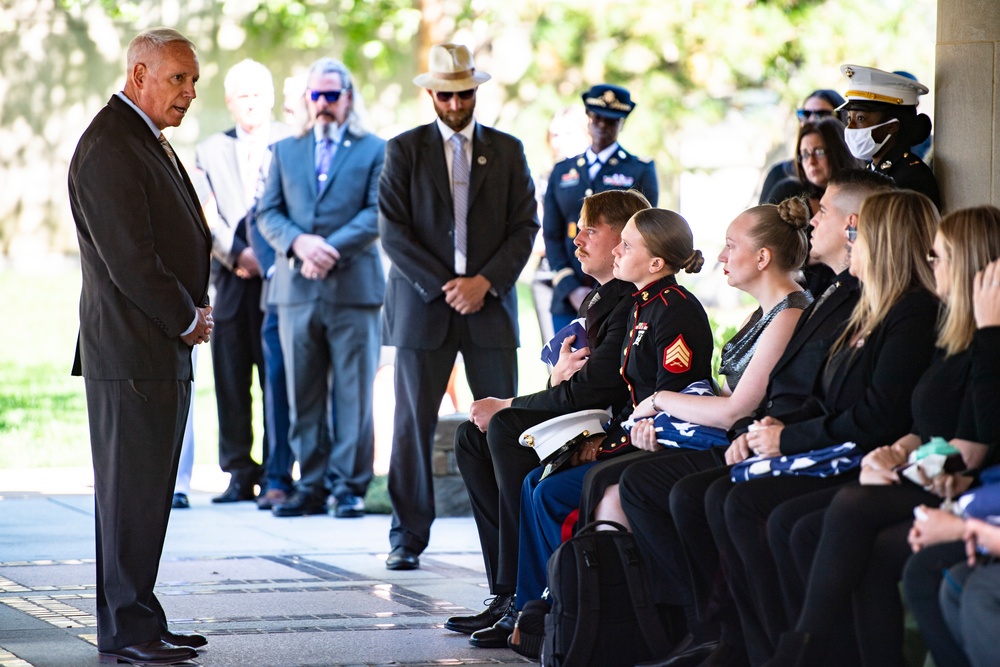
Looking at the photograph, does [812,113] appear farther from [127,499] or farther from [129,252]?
[127,499]

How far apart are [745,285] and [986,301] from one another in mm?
1218

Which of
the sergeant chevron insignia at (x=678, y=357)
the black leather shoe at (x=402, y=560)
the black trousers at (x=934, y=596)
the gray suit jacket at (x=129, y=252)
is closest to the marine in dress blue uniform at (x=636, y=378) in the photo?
the sergeant chevron insignia at (x=678, y=357)

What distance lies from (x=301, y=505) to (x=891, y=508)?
4676 mm

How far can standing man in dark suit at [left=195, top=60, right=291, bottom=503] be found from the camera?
8.23m

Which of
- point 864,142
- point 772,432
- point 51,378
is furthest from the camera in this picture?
point 51,378

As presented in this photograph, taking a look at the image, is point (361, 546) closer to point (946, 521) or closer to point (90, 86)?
point (946, 521)

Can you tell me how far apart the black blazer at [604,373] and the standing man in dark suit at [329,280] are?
9.21 feet

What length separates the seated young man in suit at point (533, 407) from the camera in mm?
4922

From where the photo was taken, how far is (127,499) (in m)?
4.53

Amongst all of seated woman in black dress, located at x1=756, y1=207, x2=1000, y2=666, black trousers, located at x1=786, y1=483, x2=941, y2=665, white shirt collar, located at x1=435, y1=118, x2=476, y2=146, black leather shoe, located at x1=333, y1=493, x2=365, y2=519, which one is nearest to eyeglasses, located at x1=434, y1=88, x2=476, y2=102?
white shirt collar, located at x1=435, y1=118, x2=476, y2=146

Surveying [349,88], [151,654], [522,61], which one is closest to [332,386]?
[349,88]

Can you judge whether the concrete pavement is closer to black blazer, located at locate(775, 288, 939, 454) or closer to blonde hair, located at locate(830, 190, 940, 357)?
black blazer, located at locate(775, 288, 939, 454)

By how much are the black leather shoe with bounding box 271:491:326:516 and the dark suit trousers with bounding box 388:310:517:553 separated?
1378mm

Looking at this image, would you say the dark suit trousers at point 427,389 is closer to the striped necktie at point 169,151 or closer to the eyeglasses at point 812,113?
the eyeglasses at point 812,113
